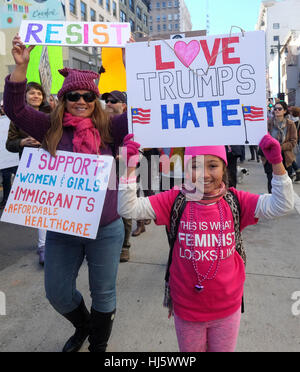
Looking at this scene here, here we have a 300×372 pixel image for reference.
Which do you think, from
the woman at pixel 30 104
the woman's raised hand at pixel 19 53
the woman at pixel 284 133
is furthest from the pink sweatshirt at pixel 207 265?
the woman at pixel 284 133

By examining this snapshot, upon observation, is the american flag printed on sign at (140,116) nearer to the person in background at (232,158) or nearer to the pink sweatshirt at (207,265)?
the pink sweatshirt at (207,265)

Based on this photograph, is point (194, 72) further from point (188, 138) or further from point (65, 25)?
point (65, 25)

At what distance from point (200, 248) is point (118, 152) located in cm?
83

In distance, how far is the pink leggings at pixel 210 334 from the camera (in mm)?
1709

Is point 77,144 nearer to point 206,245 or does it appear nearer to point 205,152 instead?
point 205,152

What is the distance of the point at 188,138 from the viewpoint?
191 cm

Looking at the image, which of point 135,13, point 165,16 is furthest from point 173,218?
point 165,16

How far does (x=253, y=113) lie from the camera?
72.2 inches

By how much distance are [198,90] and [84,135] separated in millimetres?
712

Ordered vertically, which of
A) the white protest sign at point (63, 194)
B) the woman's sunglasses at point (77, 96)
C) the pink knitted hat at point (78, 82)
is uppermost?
the pink knitted hat at point (78, 82)

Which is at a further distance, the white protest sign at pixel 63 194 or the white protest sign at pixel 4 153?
the white protest sign at pixel 4 153

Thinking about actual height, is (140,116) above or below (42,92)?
below

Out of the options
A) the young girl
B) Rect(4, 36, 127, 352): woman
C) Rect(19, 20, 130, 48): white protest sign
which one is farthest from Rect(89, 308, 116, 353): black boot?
Rect(19, 20, 130, 48): white protest sign

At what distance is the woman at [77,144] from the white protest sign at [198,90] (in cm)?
21
